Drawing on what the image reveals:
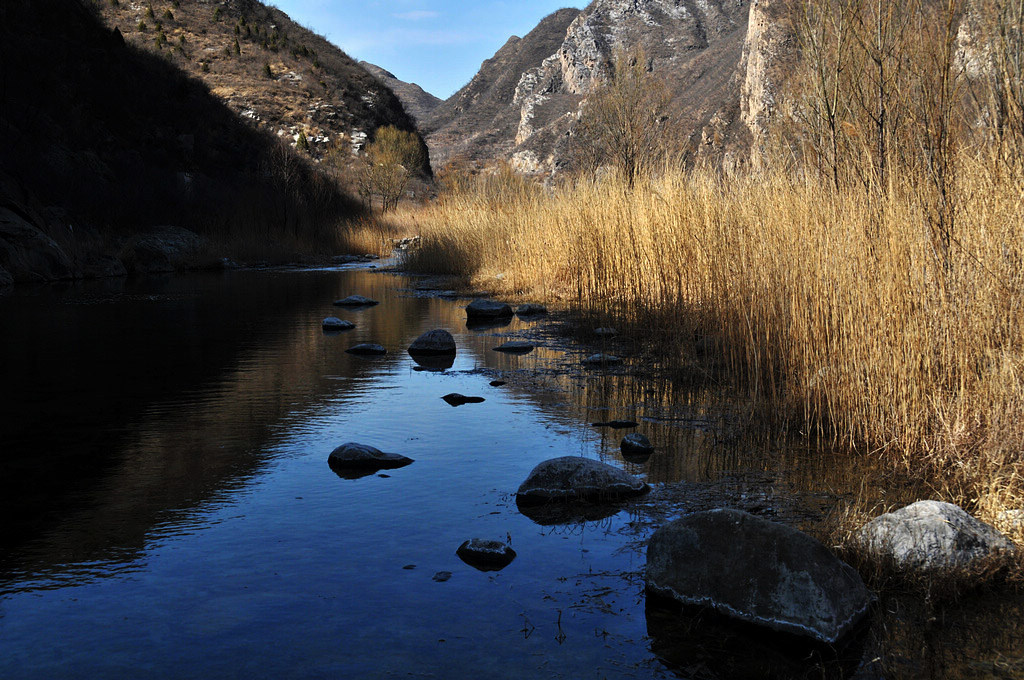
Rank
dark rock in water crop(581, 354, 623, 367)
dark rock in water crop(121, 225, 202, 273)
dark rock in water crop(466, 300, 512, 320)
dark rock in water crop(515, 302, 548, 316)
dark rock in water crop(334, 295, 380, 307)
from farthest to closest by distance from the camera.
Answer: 1. dark rock in water crop(121, 225, 202, 273)
2. dark rock in water crop(334, 295, 380, 307)
3. dark rock in water crop(515, 302, 548, 316)
4. dark rock in water crop(466, 300, 512, 320)
5. dark rock in water crop(581, 354, 623, 367)

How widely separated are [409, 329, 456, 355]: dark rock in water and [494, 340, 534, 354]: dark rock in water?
0.43m

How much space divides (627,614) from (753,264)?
9.52 ft

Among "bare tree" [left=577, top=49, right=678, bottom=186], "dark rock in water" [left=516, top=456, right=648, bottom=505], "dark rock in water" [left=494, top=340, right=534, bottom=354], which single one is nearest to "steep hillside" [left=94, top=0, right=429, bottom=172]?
"bare tree" [left=577, top=49, right=678, bottom=186]

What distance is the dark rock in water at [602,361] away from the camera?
6.40 metres

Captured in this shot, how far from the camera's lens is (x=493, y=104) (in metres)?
96.9

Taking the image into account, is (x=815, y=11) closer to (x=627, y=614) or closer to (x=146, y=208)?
(x=627, y=614)

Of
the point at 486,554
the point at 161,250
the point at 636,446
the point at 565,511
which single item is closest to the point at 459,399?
the point at 636,446

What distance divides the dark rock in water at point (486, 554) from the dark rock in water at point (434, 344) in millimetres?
4432

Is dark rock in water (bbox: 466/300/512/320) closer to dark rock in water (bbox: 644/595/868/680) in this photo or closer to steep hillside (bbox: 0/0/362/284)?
dark rock in water (bbox: 644/595/868/680)

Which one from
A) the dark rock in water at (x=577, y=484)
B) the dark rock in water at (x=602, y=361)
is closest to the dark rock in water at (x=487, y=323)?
the dark rock in water at (x=602, y=361)

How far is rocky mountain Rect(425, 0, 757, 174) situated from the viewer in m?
45.9

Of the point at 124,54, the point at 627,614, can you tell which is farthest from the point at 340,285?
A: the point at 124,54

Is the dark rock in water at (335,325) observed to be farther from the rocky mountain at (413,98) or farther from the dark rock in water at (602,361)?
the rocky mountain at (413,98)

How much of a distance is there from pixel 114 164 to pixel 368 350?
1724 centimetres
